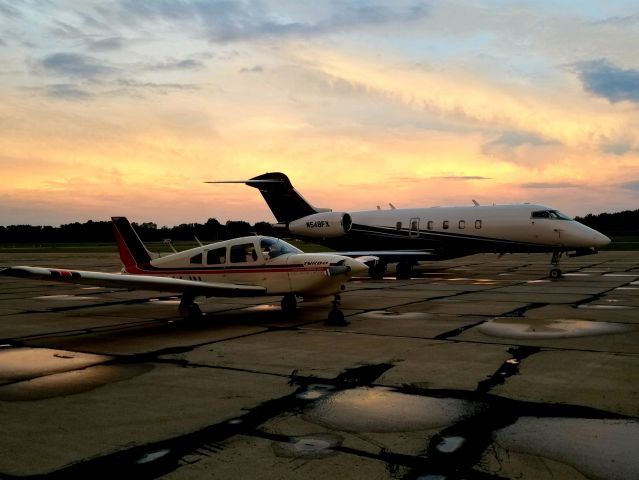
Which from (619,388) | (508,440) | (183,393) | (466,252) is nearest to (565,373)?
(619,388)

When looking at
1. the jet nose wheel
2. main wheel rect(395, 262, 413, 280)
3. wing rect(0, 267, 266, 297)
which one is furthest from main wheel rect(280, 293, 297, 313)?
the jet nose wheel

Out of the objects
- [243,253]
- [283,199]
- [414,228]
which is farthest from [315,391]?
[283,199]

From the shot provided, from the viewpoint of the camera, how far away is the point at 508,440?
18.1 ft

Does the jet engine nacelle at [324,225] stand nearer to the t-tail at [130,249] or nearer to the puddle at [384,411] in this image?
the t-tail at [130,249]

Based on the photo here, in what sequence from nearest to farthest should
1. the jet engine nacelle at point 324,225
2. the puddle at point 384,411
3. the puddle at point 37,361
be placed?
the puddle at point 384,411 → the puddle at point 37,361 → the jet engine nacelle at point 324,225

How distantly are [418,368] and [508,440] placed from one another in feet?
9.95

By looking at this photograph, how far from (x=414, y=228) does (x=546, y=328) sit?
59.3ft

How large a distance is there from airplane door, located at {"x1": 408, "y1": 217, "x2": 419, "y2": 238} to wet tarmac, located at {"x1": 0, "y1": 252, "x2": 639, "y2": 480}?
1550 centimetres

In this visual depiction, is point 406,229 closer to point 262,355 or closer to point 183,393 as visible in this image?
point 262,355

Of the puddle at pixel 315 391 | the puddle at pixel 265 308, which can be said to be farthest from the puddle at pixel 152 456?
the puddle at pixel 265 308

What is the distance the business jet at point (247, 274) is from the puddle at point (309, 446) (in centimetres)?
717

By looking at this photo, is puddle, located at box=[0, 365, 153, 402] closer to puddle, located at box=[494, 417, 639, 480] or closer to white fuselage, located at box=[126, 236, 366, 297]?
white fuselage, located at box=[126, 236, 366, 297]

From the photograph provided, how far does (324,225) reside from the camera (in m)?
31.3

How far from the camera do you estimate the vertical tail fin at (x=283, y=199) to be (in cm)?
3366
